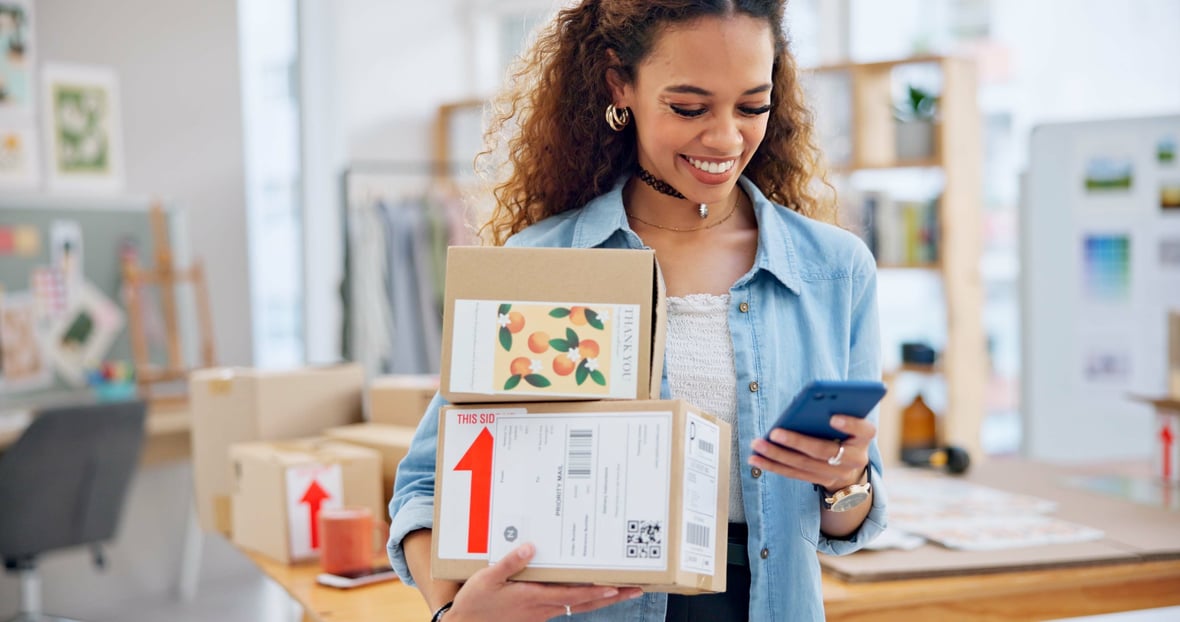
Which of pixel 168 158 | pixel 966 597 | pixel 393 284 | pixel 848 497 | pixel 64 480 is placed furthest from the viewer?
pixel 393 284

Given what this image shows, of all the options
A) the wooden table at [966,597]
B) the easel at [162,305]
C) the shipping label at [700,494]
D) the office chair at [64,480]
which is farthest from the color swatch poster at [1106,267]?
the easel at [162,305]

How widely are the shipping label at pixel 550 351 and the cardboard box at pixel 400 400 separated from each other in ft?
4.13

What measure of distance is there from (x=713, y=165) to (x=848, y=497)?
1.36 feet

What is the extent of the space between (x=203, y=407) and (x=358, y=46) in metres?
3.46

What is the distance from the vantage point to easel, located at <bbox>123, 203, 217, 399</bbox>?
4.33 meters

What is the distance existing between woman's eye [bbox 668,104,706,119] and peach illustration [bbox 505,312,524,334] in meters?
0.33

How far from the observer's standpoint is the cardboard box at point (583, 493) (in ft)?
3.51

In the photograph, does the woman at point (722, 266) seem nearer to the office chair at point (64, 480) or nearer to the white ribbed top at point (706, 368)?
the white ribbed top at point (706, 368)

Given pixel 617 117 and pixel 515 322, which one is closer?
pixel 515 322

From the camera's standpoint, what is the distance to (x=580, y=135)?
146 centimetres

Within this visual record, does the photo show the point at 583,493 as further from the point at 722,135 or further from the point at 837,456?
the point at 722,135

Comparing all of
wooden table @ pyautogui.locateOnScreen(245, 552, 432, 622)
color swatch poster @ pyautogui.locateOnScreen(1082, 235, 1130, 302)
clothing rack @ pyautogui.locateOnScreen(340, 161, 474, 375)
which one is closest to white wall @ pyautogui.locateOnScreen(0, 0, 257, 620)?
clothing rack @ pyautogui.locateOnScreen(340, 161, 474, 375)

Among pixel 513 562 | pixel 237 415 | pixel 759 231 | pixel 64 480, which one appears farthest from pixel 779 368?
pixel 64 480

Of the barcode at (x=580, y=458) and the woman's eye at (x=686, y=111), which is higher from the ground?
the woman's eye at (x=686, y=111)
